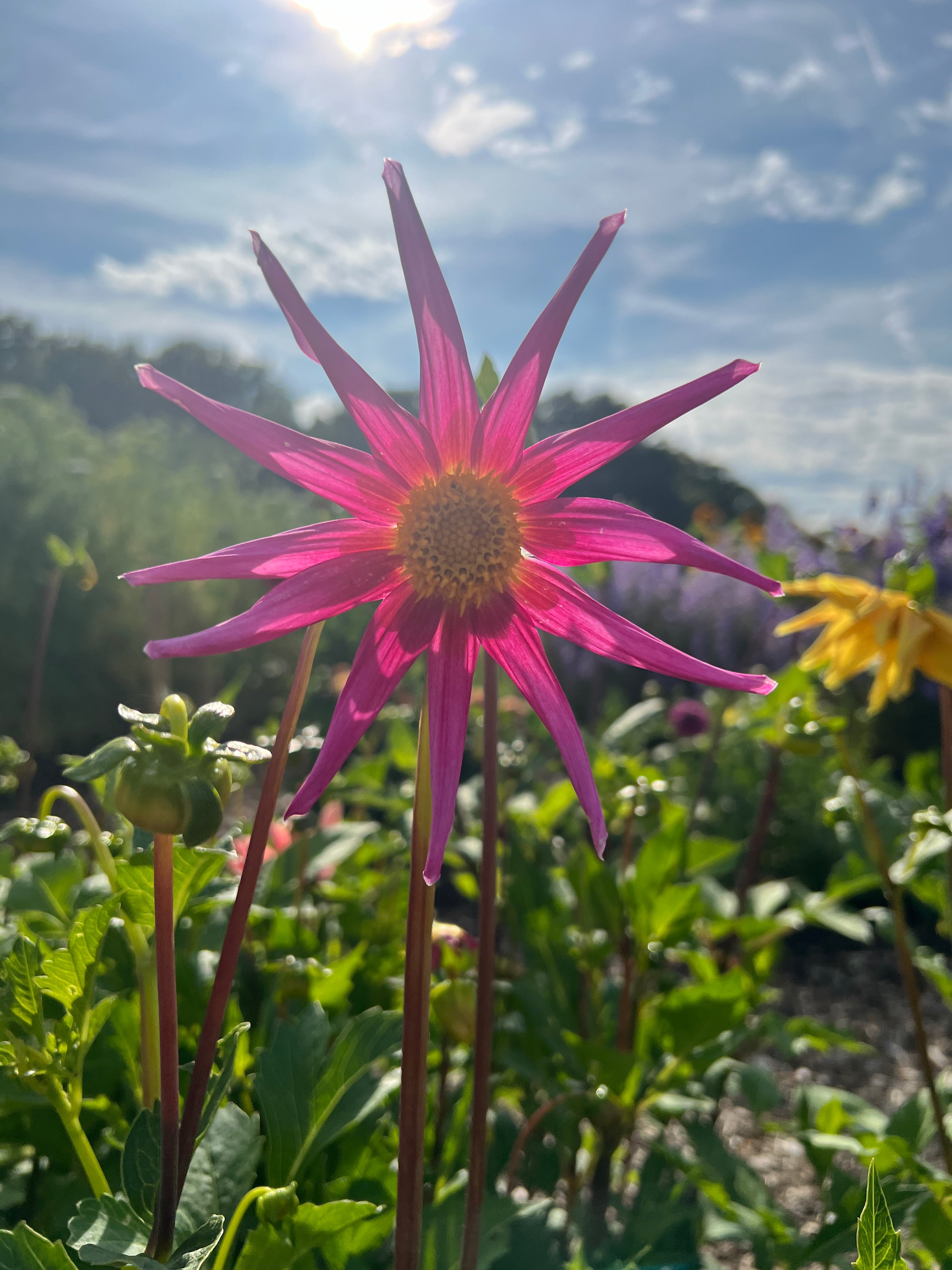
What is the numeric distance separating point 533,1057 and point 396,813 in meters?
0.79

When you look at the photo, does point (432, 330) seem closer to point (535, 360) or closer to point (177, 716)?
point (535, 360)

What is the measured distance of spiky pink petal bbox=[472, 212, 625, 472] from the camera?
A: 64cm

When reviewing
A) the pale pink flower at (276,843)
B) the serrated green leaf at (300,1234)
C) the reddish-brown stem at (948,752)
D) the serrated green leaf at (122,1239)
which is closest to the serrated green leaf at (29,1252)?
the serrated green leaf at (122,1239)

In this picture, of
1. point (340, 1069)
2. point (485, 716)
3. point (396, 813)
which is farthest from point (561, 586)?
point (396, 813)

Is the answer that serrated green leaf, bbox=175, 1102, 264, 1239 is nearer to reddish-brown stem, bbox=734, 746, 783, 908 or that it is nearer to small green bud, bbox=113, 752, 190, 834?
small green bud, bbox=113, 752, 190, 834

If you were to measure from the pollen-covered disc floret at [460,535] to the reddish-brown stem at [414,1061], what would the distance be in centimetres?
19

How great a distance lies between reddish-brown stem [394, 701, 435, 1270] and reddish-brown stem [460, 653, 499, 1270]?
9 cm

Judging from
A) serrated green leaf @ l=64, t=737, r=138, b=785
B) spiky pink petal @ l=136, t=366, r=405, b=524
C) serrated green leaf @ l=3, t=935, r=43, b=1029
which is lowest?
serrated green leaf @ l=3, t=935, r=43, b=1029

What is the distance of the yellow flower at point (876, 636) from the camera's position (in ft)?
4.05

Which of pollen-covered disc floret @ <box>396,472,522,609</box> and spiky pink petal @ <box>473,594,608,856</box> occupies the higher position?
pollen-covered disc floret @ <box>396,472,522,609</box>

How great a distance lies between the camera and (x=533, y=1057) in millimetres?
1491

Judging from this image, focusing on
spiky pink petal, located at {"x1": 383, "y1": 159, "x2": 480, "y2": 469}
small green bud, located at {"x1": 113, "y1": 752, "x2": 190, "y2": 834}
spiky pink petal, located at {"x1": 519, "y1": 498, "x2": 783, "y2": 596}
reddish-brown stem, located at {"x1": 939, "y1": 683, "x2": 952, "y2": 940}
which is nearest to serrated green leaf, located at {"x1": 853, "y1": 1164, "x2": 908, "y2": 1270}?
spiky pink petal, located at {"x1": 519, "y1": 498, "x2": 783, "y2": 596}

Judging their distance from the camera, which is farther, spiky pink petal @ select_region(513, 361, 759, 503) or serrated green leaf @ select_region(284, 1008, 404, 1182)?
serrated green leaf @ select_region(284, 1008, 404, 1182)

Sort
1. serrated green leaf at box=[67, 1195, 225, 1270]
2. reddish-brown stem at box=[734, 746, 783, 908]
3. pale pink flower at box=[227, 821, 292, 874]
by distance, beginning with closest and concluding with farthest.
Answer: serrated green leaf at box=[67, 1195, 225, 1270], pale pink flower at box=[227, 821, 292, 874], reddish-brown stem at box=[734, 746, 783, 908]
